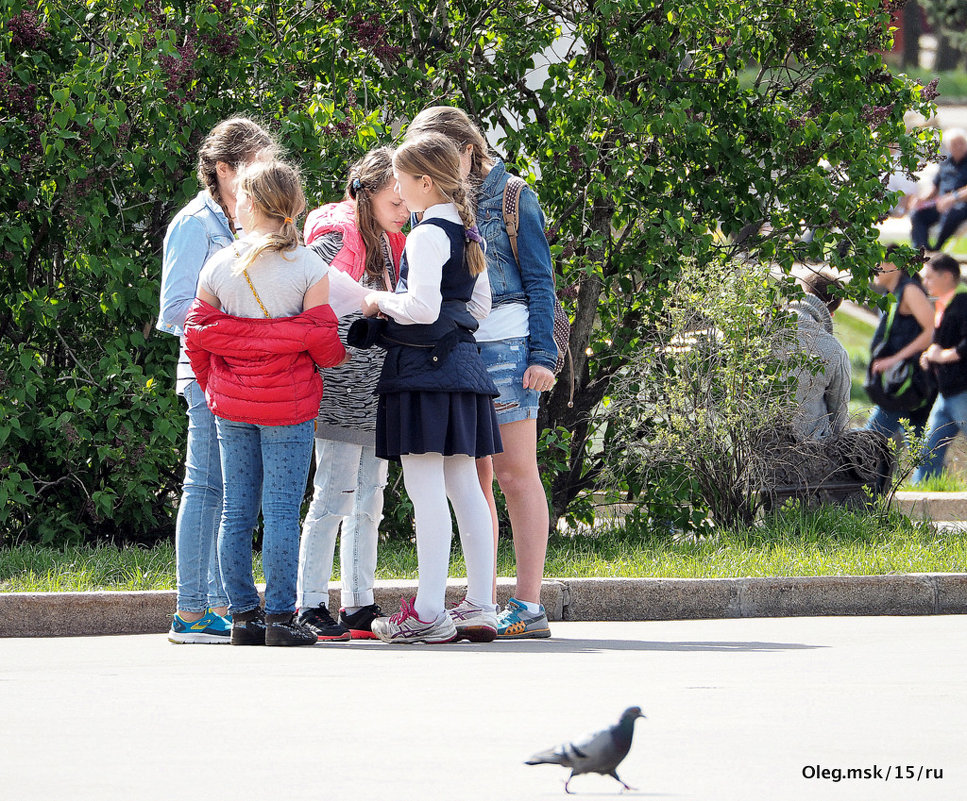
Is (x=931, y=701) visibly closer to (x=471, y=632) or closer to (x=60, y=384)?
(x=471, y=632)

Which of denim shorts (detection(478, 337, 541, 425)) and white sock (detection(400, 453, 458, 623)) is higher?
denim shorts (detection(478, 337, 541, 425))

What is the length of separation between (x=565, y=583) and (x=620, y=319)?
240cm

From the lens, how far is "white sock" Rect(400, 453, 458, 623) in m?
5.74

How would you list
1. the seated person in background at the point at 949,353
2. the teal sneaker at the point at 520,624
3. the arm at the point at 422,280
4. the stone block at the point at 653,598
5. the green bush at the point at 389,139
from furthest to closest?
the seated person in background at the point at 949,353 < the green bush at the point at 389,139 < the stone block at the point at 653,598 < the teal sneaker at the point at 520,624 < the arm at the point at 422,280

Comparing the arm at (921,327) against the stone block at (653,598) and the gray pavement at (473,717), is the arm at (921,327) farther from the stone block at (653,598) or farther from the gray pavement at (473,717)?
the gray pavement at (473,717)

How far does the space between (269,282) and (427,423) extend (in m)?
0.78

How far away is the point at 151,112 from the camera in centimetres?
780

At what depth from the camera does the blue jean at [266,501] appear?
5.69 metres

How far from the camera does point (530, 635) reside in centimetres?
616

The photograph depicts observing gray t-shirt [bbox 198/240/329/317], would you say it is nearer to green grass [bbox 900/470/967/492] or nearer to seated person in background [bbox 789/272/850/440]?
seated person in background [bbox 789/272/850/440]

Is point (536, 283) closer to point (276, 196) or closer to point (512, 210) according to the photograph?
point (512, 210)

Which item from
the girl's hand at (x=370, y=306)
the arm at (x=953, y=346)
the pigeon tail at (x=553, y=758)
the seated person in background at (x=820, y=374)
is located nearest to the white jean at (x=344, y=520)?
the girl's hand at (x=370, y=306)

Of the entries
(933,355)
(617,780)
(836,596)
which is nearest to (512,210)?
(836,596)

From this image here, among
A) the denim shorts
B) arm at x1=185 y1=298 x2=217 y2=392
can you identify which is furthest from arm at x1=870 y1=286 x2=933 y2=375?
arm at x1=185 y1=298 x2=217 y2=392
